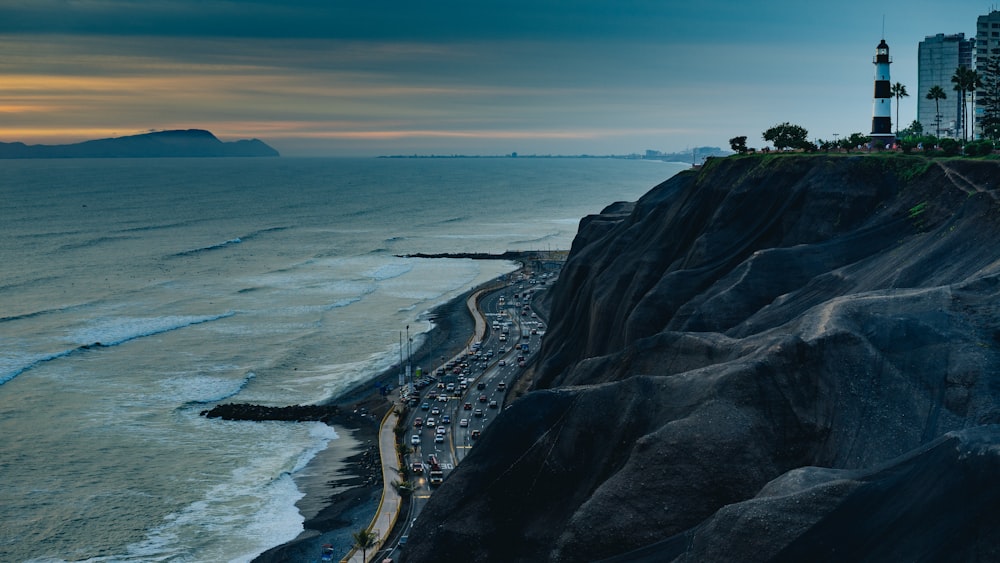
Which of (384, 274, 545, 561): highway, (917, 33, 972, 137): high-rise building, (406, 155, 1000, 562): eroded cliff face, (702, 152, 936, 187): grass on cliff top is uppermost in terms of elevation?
(917, 33, 972, 137): high-rise building

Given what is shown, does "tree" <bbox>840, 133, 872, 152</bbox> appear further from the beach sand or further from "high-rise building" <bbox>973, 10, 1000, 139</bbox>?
"high-rise building" <bbox>973, 10, 1000, 139</bbox>

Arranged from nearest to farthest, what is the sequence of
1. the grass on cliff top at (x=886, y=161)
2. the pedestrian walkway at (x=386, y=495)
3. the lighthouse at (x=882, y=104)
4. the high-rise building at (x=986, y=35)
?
the pedestrian walkway at (x=386, y=495) < the grass on cliff top at (x=886, y=161) < the lighthouse at (x=882, y=104) < the high-rise building at (x=986, y=35)

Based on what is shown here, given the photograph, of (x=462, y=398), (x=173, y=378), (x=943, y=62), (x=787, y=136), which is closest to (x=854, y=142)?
(x=787, y=136)

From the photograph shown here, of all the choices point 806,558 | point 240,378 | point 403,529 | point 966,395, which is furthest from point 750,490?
point 240,378

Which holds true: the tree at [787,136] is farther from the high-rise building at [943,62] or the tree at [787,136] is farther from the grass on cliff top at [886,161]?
the high-rise building at [943,62]

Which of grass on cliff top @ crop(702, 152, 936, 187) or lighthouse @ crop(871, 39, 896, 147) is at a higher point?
lighthouse @ crop(871, 39, 896, 147)

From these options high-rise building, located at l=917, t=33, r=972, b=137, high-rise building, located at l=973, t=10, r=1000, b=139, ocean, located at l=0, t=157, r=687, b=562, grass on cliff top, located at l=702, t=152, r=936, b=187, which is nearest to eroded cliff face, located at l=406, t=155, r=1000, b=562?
grass on cliff top, located at l=702, t=152, r=936, b=187

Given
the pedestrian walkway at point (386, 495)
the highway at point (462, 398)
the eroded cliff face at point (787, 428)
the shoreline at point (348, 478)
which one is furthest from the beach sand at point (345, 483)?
the eroded cliff face at point (787, 428)

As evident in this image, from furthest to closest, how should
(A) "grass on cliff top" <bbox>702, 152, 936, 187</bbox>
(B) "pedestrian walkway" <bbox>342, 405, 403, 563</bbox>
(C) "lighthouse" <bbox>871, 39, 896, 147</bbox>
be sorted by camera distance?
(C) "lighthouse" <bbox>871, 39, 896, 147</bbox>, (A) "grass on cliff top" <bbox>702, 152, 936, 187</bbox>, (B) "pedestrian walkway" <bbox>342, 405, 403, 563</bbox>
